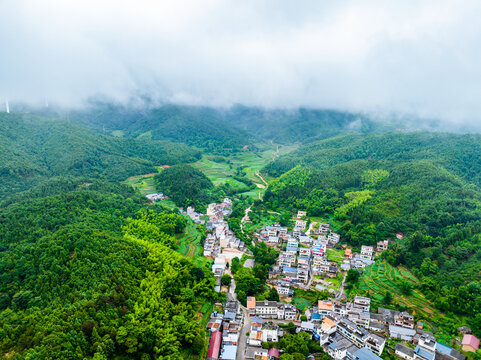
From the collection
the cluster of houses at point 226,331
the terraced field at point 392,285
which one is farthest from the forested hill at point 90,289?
the terraced field at point 392,285

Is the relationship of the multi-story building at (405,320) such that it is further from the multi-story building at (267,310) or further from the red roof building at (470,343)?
the multi-story building at (267,310)

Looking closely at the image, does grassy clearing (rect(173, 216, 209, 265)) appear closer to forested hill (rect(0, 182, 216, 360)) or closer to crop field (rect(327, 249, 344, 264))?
forested hill (rect(0, 182, 216, 360))

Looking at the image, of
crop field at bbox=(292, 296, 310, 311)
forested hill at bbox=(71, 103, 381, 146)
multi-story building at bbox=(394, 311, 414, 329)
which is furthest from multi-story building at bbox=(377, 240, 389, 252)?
forested hill at bbox=(71, 103, 381, 146)

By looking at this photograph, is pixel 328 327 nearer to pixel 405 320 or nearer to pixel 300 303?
pixel 300 303

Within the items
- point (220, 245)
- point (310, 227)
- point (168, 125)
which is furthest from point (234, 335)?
point (168, 125)

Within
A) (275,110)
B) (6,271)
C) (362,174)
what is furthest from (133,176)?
(275,110)

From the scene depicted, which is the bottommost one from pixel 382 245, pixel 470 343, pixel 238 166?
pixel 470 343
